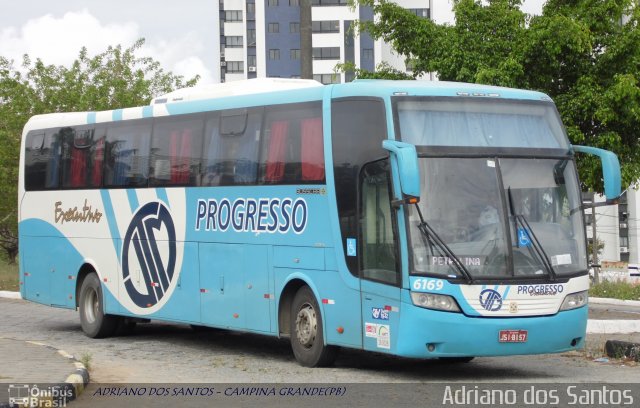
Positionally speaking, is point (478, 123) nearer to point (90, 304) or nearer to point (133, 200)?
point (133, 200)

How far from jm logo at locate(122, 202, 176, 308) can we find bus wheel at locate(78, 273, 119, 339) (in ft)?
3.08

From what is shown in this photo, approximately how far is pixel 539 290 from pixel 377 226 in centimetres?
195

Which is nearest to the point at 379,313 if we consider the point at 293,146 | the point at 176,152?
the point at 293,146

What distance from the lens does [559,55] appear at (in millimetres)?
27438

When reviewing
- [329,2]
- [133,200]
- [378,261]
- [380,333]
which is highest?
[329,2]

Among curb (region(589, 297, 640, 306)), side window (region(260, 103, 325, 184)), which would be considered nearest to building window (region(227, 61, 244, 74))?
curb (region(589, 297, 640, 306))

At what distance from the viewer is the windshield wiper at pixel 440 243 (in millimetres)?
12812

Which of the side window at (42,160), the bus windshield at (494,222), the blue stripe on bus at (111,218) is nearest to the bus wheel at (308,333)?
the bus windshield at (494,222)

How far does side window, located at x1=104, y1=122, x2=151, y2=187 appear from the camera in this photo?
1856 cm

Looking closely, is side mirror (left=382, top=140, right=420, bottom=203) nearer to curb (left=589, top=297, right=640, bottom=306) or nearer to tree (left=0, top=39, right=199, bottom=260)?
curb (left=589, top=297, right=640, bottom=306)

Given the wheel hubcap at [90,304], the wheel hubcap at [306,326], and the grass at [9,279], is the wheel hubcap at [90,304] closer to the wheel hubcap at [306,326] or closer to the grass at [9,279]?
the wheel hubcap at [306,326]

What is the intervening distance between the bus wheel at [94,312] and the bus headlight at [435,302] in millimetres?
8184

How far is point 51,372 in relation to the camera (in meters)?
12.8

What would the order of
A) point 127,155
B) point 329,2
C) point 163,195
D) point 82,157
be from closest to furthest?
1. point 163,195
2. point 127,155
3. point 82,157
4. point 329,2
